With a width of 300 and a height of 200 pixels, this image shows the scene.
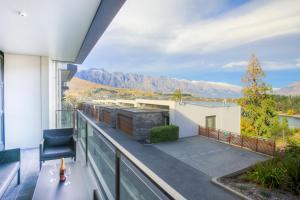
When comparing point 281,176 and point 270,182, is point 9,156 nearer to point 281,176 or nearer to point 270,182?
point 270,182

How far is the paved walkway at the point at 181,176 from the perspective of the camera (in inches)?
200

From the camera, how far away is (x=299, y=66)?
18734mm

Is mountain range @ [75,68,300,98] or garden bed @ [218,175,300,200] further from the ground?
mountain range @ [75,68,300,98]

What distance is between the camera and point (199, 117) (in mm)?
12883

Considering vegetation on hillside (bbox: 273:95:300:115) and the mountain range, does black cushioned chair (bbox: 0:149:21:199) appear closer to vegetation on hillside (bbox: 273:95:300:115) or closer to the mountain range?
the mountain range

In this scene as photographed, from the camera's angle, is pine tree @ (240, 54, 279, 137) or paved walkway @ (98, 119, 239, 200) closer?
paved walkway @ (98, 119, 239, 200)

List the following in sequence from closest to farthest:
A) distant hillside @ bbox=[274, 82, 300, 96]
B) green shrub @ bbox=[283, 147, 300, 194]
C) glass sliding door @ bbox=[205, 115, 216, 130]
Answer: green shrub @ bbox=[283, 147, 300, 194] → glass sliding door @ bbox=[205, 115, 216, 130] → distant hillside @ bbox=[274, 82, 300, 96]

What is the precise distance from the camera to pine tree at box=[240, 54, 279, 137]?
48.4 feet

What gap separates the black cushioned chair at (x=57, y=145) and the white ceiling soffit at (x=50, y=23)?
200 cm

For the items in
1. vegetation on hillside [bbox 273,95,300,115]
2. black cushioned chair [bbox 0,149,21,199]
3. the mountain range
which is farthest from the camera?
the mountain range

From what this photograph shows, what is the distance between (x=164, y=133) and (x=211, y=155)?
3.20 metres

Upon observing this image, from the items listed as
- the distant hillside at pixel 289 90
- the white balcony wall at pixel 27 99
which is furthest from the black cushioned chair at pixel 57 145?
the distant hillside at pixel 289 90

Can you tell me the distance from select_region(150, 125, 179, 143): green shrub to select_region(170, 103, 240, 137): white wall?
556 millimetres

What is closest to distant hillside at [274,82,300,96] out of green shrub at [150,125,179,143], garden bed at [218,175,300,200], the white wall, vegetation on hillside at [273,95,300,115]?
vegetation on hillside at [273,95,300,115]
